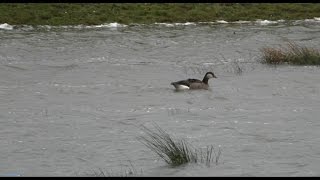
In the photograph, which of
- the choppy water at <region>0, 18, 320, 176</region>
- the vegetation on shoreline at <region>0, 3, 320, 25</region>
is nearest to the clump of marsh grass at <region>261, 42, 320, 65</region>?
the choppy water at <region>0, 18, 320, 176</region>

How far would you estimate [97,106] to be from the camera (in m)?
17.0

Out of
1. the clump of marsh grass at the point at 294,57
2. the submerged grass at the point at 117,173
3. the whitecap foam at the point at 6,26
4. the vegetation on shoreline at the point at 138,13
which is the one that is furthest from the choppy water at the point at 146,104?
the vegetation on shoreline at the point at 138,13

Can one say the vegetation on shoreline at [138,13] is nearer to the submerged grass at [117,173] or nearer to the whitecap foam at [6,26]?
the whitecap foam at [6,26]

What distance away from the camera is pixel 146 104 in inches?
680

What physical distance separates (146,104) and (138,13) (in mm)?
24460

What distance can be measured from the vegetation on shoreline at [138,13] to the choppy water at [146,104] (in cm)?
607

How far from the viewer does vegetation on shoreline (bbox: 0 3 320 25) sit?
39.2 m

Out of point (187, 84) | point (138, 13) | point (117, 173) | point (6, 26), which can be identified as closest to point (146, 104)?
point (187, 84)

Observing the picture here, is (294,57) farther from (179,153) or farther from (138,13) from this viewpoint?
(138,13)

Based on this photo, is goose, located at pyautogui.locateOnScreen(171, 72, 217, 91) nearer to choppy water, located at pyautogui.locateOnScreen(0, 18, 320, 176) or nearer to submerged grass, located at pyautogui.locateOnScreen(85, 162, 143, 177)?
choppy water, located at pyautogui.locateOnScreen(0, 18, 320, 176)

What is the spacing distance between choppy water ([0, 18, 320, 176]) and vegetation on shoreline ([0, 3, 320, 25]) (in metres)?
6.07

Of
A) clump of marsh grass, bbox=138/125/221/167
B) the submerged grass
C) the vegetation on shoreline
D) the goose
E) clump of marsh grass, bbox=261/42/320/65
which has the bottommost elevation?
the submerged grass

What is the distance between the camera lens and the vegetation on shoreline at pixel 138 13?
39.2 meters

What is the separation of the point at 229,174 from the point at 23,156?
359cm
